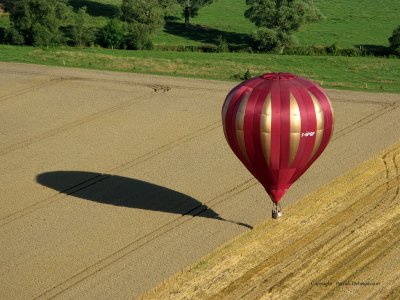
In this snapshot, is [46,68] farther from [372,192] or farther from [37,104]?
[372,192]

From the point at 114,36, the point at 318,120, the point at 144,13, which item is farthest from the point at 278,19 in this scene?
the point at 318,120

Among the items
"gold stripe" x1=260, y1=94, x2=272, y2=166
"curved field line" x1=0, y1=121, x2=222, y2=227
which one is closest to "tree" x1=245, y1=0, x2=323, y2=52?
"curved field line" x1=0, y1=121, x2=222, y2=227

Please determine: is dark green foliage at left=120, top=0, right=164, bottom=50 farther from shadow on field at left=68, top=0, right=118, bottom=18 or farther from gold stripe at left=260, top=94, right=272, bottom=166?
gold stripe at left=260, top=94, right=272, bottom=166

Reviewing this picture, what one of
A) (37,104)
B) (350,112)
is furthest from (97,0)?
(350,112)

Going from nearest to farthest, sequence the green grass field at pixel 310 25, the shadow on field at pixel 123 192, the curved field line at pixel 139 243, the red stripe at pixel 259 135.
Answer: the curved field line at pixel 139 243 < the red stripe at pixel 259 135 < the shadow on field at pixel 123 192 < the green grass field at pixel 310 25

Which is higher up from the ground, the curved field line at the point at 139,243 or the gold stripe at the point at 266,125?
the gold stripe at the point at 266,125

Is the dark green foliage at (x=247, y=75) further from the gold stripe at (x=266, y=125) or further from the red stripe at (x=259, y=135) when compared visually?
the gold stripe at (x=266, y=125)

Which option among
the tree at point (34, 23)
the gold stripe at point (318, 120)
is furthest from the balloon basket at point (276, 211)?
the tree at point (34, 23)

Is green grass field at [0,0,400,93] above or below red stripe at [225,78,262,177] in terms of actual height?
below
